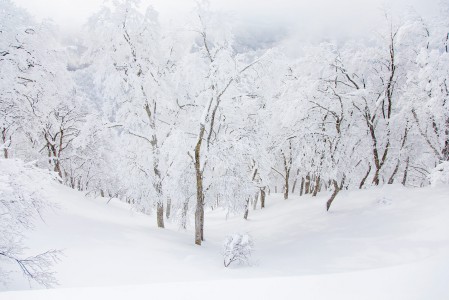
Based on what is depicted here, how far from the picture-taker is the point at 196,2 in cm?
1220

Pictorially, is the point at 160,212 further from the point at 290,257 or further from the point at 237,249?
the point at 290,257

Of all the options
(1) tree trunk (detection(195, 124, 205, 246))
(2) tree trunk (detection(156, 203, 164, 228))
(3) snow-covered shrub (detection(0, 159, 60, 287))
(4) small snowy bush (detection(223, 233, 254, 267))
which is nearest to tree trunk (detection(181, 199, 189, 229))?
(1) tree trunk (detection(195, 124, 205, 246))

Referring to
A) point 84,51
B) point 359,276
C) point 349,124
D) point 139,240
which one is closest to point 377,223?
point 349,124

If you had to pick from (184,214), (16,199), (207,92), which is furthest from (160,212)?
(16,199)

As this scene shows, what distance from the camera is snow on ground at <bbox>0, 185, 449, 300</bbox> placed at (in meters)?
3.19

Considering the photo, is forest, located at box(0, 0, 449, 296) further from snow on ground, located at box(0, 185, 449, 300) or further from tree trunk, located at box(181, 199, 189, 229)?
snow on ground, located at box(0, 185, 449, 300)

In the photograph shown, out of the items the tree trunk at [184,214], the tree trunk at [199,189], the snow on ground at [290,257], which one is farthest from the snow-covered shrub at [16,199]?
the tree trunk at [184,214]

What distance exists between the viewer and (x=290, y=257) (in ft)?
40.2

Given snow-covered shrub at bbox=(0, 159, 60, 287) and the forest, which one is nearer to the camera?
snow-covered shrub at bbox=(0, 159, 60, 287)

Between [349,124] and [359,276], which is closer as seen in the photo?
[359,276]

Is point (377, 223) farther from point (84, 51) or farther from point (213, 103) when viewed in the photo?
point (84, 51)

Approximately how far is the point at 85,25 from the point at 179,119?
561cm

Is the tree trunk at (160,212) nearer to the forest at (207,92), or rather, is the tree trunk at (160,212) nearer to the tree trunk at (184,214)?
the forest at (207,92)

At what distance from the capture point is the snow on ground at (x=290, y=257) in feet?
10.5
